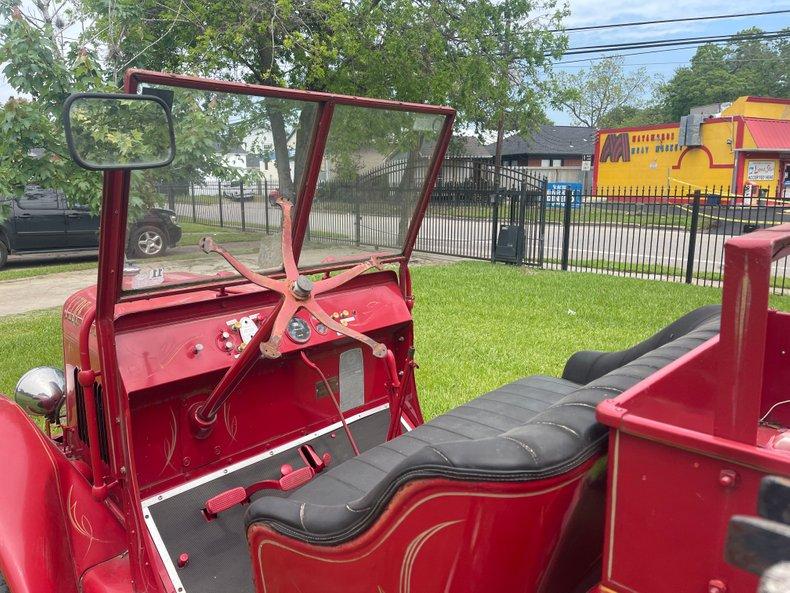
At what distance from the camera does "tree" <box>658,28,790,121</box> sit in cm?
5234

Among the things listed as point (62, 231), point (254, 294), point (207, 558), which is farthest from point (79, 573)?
point (62, 231)

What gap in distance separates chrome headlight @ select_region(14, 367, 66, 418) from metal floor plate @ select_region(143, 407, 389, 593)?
68 cm

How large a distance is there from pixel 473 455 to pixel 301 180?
1415mm

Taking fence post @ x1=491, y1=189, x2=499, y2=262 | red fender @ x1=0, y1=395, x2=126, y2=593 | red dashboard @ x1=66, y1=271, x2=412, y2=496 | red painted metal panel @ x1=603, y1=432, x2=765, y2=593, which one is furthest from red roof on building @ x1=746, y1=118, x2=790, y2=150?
red fender @ x1=0, y1=395, x2=126, y2=593

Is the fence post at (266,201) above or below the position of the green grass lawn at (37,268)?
above

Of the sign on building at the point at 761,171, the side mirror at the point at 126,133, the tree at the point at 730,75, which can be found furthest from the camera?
the tree at the point at 730,75

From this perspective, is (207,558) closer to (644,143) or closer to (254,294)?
(254,294)

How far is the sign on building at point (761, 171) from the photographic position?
2634cm

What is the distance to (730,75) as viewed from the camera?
5291 centimetres

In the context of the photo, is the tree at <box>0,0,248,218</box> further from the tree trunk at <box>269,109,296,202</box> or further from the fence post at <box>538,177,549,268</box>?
the fence post at <box>538,177,549,268</box>

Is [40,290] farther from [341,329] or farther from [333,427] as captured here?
[341,329]

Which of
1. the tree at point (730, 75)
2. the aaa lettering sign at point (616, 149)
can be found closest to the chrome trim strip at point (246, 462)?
the aaa lettering sign at point (616, 149)

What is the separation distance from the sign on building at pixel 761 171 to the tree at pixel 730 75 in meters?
29.1

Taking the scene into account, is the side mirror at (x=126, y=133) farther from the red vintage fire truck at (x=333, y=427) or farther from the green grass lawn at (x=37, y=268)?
the green grass lawn at (x=37, y=268)
